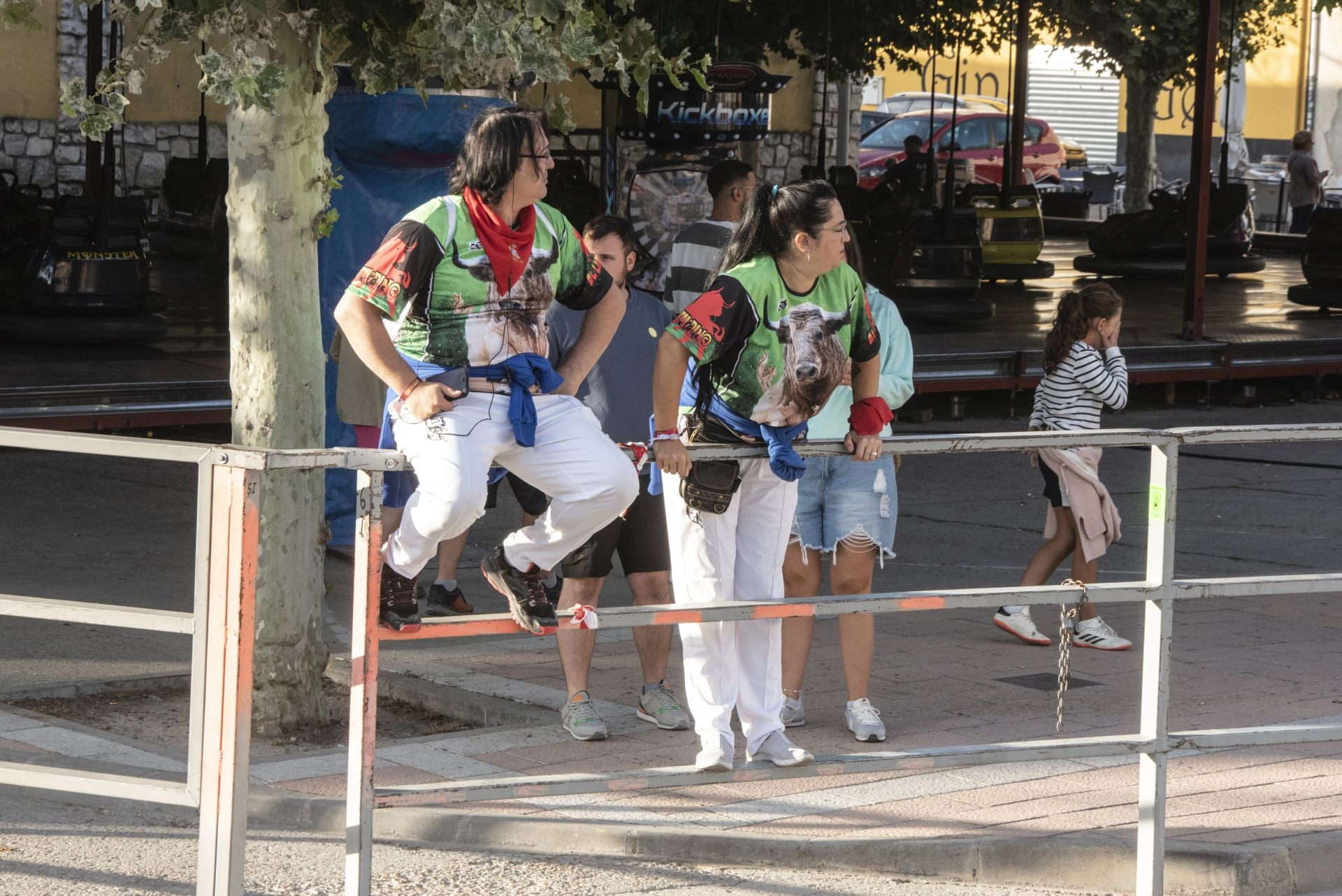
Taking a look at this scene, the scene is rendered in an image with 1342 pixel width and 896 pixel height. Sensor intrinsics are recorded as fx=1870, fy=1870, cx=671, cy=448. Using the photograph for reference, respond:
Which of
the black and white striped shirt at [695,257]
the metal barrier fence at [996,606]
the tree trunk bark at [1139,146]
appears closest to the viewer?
the metal barrier fence at [996,606]

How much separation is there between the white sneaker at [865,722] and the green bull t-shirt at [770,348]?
4.12 feet

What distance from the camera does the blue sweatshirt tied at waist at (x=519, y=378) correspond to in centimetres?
439

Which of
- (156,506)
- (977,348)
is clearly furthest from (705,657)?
(977,348)

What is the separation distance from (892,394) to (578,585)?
118cm

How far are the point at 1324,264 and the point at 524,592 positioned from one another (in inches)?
715

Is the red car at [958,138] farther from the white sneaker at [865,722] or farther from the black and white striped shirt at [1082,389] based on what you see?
the white sneaker at [865,722]

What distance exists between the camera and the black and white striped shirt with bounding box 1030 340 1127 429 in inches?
290

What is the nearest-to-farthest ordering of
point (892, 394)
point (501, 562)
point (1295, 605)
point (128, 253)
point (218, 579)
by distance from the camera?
1. point (218, 579)
2. point (501, 562)
3. point (892, 394)
4. point (1295, 605)
5. point (128, 253)

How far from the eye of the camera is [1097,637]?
738 centimetres

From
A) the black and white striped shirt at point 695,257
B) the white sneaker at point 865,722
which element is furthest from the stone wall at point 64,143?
the white sneaker at point 865,722

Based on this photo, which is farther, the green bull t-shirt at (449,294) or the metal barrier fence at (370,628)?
the green bull t-shirt at (449,294)

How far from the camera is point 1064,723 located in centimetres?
613

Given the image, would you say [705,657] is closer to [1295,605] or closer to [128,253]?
[1295,605]

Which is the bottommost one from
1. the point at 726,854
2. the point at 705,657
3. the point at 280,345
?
the point at 726,854
